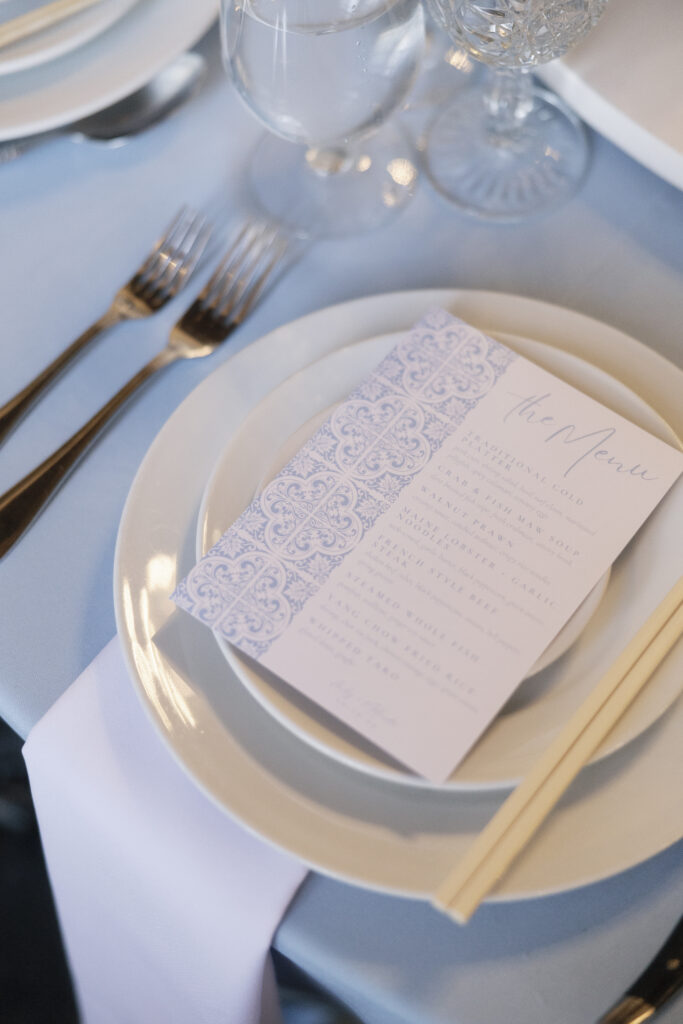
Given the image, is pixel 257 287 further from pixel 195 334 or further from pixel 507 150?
pixel 507 150

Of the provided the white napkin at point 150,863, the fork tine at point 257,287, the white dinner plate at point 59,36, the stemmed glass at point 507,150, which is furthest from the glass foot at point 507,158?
the white napkin at point 150,863

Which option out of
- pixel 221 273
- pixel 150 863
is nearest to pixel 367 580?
pixel 150 863

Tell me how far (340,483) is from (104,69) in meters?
0.36

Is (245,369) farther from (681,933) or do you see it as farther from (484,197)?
(681,933)

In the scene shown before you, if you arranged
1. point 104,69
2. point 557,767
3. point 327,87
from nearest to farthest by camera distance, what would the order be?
point 557,767
point 327,87
point 104,69

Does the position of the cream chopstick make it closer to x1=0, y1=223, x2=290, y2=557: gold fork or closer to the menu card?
x1=0, y1=223, x2=290, y2=557: gold fork

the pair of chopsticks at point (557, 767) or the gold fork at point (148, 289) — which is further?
the gold fork at point (148, 289)

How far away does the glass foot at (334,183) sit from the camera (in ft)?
2.01

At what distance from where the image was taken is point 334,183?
24.9 inches

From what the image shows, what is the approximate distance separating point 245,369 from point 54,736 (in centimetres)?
21

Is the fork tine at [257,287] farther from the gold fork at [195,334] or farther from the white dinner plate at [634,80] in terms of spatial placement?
the white dinner plate at [634,80]

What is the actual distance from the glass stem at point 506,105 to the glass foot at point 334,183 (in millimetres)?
60

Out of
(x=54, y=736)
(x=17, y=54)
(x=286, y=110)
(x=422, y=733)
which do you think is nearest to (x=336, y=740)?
(x=422, y=733)

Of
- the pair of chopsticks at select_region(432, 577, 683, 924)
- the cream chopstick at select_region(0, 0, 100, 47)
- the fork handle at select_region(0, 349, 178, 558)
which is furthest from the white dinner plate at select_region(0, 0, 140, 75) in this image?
the pair of chopsticks at select_region(432, 577, 683, 924)
